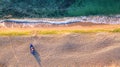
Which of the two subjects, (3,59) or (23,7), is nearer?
(3,59)

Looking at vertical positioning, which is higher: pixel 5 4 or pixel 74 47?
pixel 5 4

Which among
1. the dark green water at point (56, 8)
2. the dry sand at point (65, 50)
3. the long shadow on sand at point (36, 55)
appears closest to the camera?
the dry sand at point (65, 50)

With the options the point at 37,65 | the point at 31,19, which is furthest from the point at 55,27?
the point at 37,65

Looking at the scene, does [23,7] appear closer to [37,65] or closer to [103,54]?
[37,65]

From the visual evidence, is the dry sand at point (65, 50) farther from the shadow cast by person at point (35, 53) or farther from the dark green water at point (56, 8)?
the dark green water at point (56, 8)

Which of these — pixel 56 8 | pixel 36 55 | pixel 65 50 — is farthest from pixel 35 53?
pixel 56 8

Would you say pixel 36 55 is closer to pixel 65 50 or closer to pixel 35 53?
pixel 35 53

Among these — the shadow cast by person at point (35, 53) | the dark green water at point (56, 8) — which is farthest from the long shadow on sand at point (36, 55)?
the dark green water at point (56, 8)
